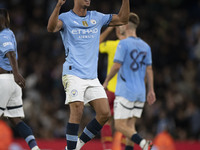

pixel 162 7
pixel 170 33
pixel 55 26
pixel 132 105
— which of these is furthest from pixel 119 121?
pixel 162 7

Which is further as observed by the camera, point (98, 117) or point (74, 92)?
point (98, 117)

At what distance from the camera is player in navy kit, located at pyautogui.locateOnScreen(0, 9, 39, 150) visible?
24.0ft

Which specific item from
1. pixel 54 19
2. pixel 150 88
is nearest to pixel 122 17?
pixel 54 19

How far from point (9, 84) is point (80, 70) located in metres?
1.35

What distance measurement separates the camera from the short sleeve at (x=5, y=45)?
729 centimetres

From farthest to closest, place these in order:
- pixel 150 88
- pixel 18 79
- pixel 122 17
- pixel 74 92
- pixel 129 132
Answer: pixel 150 88
pixel 129 132
pixel 122 17
pixel 18 79
pixel 74 92

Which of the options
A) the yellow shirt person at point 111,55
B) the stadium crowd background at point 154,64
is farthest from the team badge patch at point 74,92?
the stadium crowd background at point 154,64

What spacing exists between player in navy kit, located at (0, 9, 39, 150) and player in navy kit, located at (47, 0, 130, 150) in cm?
90

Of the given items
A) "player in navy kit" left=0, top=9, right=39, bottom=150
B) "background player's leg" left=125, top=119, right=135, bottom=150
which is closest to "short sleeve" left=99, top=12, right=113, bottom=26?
"player in navy kit" left=0, top=9, right=39, bottom=150

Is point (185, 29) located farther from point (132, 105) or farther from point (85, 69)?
point (85, 69)

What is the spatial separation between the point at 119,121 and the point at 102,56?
680 centimetres

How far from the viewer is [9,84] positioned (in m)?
7.59

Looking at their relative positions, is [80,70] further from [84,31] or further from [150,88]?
[150,88]

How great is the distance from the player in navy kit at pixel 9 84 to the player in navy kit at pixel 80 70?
2.94 ft
